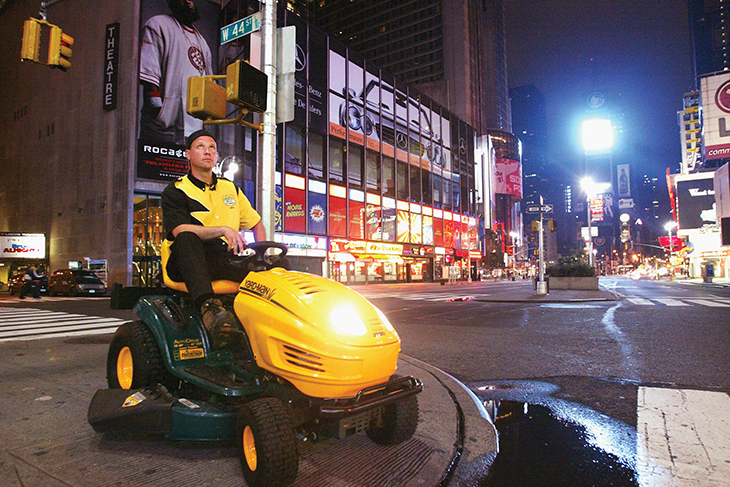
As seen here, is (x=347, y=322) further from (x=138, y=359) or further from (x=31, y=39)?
(x=31, y=39)

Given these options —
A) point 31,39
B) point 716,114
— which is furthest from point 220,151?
point 716,114

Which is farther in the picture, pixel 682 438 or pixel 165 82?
pixel 165 82

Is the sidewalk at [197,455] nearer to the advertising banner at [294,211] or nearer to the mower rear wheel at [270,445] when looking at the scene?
the mower rear wheel at [270,445]

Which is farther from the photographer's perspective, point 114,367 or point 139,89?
point 139,89

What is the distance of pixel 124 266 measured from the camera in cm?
2598

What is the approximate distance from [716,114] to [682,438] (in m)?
56.8

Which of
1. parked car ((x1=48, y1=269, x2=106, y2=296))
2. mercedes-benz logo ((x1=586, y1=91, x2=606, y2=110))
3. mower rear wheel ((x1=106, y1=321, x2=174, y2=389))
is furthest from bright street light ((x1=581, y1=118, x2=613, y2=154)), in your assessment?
mercedes-benz logo ((x1=586, y1=91, x2=606, y2=110))

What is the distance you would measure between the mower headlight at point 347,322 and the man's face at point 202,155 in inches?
67.3

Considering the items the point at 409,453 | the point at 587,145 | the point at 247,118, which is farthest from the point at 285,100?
the point at 587,145

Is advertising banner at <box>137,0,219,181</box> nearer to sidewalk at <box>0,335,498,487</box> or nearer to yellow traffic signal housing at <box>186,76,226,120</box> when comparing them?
yellow traffic signal housing at <box>186,76,226,120</box>

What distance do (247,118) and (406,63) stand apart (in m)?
88.3

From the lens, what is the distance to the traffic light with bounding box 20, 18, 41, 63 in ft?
25.4

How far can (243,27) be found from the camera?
5301 millimetres

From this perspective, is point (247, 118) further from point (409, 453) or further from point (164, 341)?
point (409, 453)
